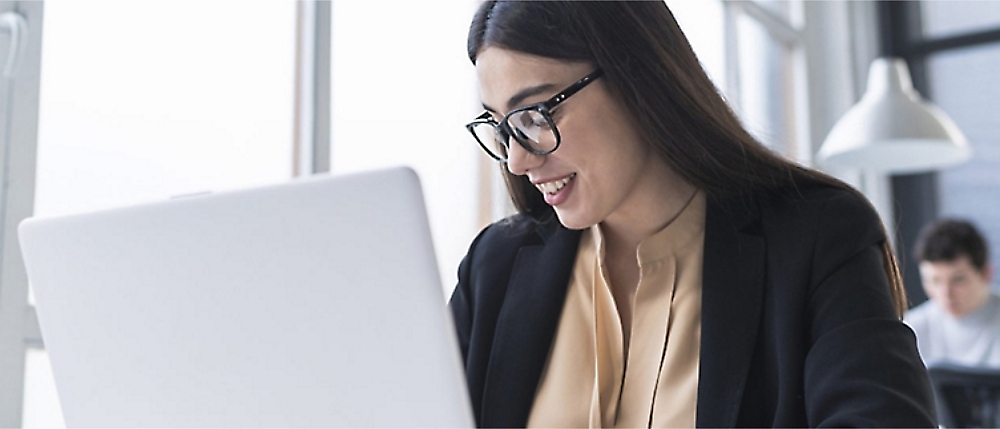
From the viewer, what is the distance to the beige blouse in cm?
118

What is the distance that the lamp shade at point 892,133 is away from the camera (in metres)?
2.80

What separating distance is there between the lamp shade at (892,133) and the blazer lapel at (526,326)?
175 centimetres

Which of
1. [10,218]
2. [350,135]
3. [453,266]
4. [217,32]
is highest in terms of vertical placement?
[217,32]

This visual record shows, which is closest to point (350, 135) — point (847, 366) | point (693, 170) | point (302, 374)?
point (693, 170)

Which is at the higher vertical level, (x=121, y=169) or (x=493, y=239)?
(x=121, y=169)

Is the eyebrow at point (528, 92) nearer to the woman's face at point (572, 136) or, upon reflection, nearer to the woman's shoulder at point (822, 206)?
the woman's face at point (572, 136)

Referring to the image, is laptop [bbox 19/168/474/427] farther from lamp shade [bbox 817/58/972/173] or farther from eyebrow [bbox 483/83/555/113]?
lamp shade [bbox 817/58/972/173]

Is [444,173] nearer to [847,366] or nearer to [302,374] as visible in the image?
[847,366]

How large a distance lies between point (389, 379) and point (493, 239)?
77 centimetres

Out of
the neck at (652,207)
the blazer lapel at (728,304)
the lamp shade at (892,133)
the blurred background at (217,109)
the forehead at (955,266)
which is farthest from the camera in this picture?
the forehead at (955,266)

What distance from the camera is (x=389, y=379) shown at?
65 cm

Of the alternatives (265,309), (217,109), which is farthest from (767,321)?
(217,109)

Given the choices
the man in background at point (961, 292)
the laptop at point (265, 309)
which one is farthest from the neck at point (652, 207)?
the man in background at point (961, 292)

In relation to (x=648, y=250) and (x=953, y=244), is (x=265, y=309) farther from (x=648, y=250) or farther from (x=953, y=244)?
(x=953, y=244)
